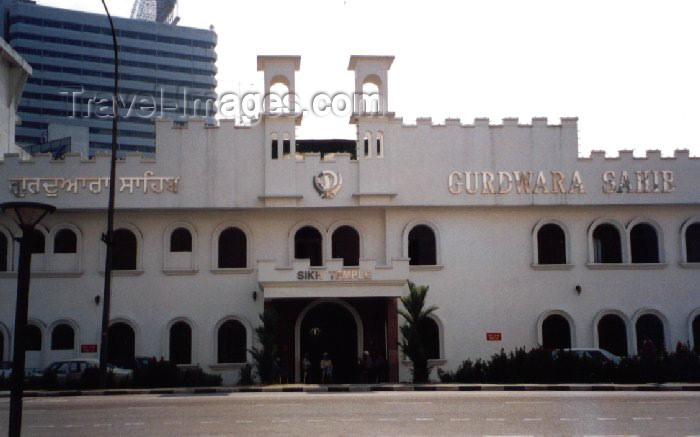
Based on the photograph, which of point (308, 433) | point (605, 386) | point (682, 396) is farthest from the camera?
point (605, 386)

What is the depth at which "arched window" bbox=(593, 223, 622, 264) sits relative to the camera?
108 ft

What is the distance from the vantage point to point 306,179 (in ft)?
106

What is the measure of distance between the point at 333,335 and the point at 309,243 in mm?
3541

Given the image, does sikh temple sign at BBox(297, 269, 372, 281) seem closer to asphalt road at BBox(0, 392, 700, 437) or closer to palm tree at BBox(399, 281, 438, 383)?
palm tree at BBox(399, 281, 438, 383)

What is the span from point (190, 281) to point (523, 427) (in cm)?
1898

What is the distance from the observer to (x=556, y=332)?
106 feet

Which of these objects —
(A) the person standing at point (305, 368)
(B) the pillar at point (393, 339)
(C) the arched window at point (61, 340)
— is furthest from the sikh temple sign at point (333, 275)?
(C) the arched window at point (61, 340)

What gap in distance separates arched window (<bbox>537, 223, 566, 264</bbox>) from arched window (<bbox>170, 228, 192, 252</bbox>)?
42.9 feet

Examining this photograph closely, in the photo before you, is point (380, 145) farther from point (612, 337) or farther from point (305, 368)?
point (612, 337)

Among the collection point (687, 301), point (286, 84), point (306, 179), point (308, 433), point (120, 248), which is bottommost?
point (308, 433)

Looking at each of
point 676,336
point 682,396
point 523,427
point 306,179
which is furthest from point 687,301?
point 523,427

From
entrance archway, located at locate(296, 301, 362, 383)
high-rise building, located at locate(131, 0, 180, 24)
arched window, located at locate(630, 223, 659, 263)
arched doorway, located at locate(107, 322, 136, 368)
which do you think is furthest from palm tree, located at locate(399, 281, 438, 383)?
high-rise building, located at locate(131, 0, 180, 24)

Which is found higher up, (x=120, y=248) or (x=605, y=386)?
(x=120, y=248)

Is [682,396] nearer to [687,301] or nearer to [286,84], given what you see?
[687,301]
